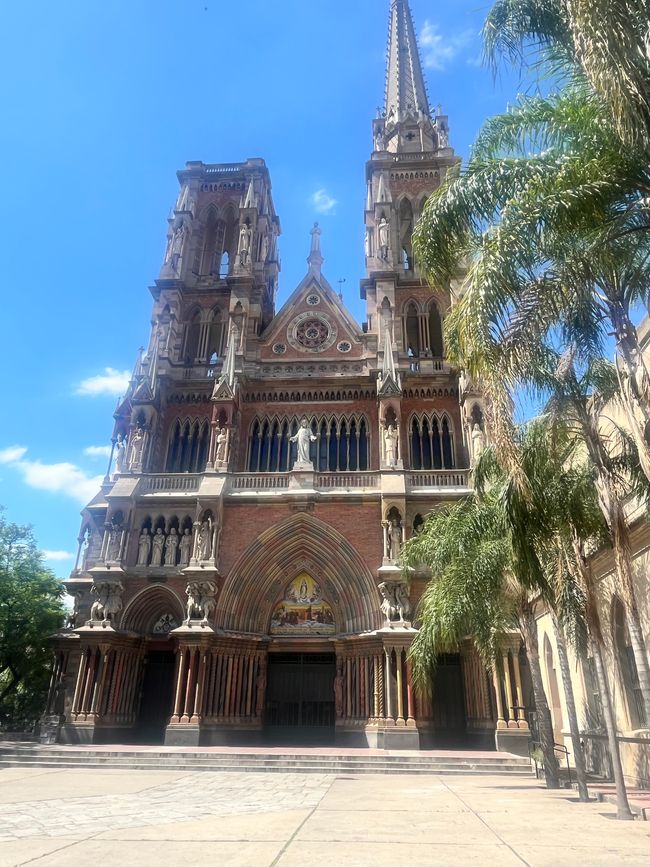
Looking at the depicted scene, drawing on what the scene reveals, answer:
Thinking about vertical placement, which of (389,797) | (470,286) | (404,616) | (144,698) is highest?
(470,286)

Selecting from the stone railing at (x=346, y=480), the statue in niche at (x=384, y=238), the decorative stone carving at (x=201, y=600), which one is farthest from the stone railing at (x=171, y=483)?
the statue in niche at (x=384, y=238)

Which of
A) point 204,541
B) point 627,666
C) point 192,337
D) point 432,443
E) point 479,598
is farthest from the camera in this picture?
point 192,337

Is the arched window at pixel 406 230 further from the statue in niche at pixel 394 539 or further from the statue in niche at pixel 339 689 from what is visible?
the statue in niche at pixel 339 689

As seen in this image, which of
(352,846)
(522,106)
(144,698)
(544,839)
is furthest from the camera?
(144,698)

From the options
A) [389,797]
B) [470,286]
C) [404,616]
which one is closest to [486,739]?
[404,616]

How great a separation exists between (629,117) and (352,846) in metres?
8.32

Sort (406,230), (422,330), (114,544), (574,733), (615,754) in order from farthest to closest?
(406,230) → (422,330) → (114,544) → (574,733) → (615,754)

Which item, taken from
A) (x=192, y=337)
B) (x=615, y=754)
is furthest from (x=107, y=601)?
(x=615, y=754)

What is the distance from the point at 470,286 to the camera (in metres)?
8.12

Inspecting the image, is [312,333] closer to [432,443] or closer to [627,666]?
[432,443]

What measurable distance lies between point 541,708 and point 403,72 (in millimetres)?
40822

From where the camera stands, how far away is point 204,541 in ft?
72.1

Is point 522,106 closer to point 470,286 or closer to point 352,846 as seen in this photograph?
point 470,286

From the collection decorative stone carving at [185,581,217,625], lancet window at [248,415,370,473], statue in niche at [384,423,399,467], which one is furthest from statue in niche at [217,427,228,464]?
statue in niche at [384,423,399,467]
